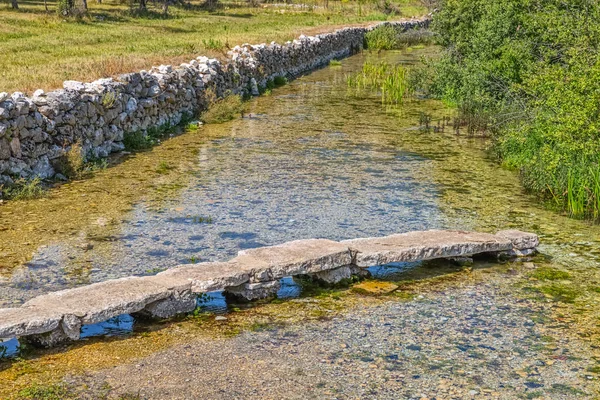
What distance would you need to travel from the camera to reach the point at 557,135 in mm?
12141

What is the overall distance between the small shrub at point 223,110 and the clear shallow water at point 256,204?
1.34m

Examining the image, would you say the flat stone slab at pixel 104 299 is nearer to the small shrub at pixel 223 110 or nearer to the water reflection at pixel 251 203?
the water reflection at pixel 251 203

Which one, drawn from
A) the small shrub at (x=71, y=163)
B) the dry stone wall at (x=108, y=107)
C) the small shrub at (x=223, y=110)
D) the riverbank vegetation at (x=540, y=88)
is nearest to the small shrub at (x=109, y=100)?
the dry stone wall at (x=108, y=107)

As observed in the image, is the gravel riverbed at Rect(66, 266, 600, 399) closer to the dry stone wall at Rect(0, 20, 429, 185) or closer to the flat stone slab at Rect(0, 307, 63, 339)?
the flat stone slab at Rect(0, 307, 63, 339)

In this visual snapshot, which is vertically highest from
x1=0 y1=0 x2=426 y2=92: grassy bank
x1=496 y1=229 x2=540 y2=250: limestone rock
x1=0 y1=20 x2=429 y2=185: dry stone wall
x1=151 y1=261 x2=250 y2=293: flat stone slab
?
x1=0 y1=0 x2=426 y2=92: grassy bank

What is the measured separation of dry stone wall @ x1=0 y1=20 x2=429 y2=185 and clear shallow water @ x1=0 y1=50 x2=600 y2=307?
874 mm

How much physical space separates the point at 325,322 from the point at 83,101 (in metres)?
9.65

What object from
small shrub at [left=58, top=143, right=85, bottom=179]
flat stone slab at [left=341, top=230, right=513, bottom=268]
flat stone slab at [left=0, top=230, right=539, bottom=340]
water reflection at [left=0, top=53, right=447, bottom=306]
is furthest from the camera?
small shrub at [left=58, top=143, right=85, bottom=179]

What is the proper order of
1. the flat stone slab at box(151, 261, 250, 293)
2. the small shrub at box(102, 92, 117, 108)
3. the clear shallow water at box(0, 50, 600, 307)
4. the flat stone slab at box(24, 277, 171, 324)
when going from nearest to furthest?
the flat stone slab at box(24, 277, 171, 324) < the flat stone slab at box(151, 261, 250, 293) < the clear shallow water at box(0, 50, 600, 307) < the small shrub at box(102, 92, 117, 108)

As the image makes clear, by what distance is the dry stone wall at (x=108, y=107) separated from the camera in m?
13.8

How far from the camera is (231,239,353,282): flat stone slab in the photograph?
9.00m

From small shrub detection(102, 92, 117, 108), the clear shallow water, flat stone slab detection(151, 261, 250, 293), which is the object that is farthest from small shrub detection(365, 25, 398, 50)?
flat stone slab detection(151, 261, 250, 293)

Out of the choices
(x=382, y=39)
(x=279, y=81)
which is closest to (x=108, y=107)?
(x=279, y=81)

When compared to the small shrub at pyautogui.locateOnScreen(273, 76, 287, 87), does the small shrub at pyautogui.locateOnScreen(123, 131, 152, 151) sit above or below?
below
